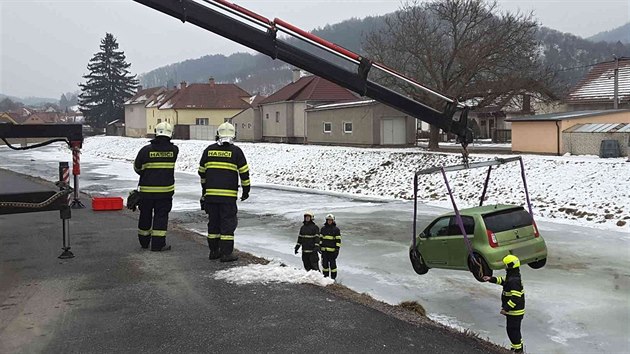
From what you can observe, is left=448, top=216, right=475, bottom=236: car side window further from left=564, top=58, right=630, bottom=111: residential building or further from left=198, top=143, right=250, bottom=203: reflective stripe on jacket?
left=564, top=58, right=630, bottom=111: residential building

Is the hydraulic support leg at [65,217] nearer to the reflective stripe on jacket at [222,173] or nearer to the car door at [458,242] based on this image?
the reflective stripe on jacket at [222,173]

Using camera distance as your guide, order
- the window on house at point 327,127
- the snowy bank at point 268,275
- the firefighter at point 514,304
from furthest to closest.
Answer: the window on house at point 327,127 → the snowy bank at point 268,275 → the firefighter at point 514,304

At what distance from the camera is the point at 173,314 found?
6.05m

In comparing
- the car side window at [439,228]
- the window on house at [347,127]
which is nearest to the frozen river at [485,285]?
the car side window at [439,228]

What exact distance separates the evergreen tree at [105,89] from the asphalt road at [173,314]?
87714 mm

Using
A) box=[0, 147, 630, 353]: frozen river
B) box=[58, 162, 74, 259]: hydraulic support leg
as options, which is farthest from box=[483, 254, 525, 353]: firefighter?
box=[58, 162, 74, 259]: hydraulic support leg

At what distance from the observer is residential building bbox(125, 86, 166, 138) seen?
268 ft

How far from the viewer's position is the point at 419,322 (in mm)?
6016

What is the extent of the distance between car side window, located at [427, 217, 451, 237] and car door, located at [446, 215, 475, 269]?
110 millimetres

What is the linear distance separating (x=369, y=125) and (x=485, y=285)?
27.7 metres

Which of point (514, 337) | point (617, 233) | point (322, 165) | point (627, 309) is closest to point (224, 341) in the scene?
point (514, 337)

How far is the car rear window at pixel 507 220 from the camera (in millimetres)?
8766

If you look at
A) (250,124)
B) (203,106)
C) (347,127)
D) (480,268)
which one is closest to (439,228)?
(480,268)

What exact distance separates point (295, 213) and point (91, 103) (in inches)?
3215
